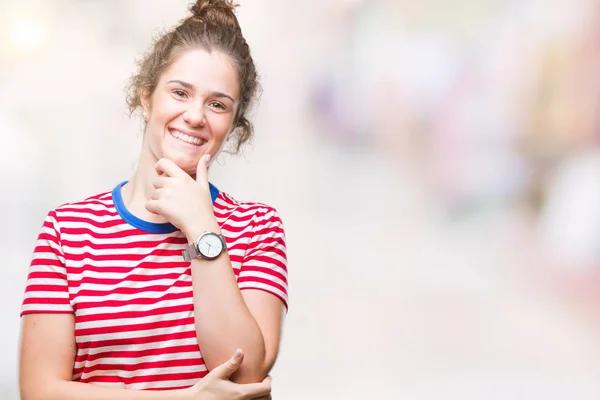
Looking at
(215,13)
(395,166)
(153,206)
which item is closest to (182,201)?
(153,206)

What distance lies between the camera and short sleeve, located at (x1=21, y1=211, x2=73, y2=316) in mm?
1353

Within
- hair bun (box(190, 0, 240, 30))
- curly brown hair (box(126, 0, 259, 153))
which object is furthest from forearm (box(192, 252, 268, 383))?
hair bun (box(190, 0, 240, 30))

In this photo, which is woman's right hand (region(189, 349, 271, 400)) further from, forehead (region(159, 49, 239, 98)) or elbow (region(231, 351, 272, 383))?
forehead (region(159, 49, 239, 98))

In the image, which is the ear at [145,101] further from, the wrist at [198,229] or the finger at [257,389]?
the finger at [257,389]

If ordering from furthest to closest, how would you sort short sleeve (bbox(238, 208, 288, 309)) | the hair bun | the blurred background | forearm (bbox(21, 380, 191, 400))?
1. the blurred background
2. the hair bun
3. short sleeve (bbox(238, 208, 288, 309))
4. forearm (bbox(21, 380, 191, 400))

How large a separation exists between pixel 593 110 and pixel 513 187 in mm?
374

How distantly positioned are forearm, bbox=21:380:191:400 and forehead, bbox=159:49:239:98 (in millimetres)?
506

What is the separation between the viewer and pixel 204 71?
1429 mm

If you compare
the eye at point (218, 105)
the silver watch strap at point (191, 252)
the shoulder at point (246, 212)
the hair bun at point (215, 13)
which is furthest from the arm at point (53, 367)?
the hair bun at point (215, 13)

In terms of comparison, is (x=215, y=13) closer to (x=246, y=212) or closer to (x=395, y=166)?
(x=246, y=212)

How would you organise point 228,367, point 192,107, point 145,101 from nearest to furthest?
point 228,367 < point 192,107 < point 145,101

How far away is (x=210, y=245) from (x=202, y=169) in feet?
0.51

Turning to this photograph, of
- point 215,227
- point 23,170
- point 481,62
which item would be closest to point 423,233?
point 481,62

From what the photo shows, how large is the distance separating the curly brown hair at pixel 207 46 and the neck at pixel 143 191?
13 centimetres
